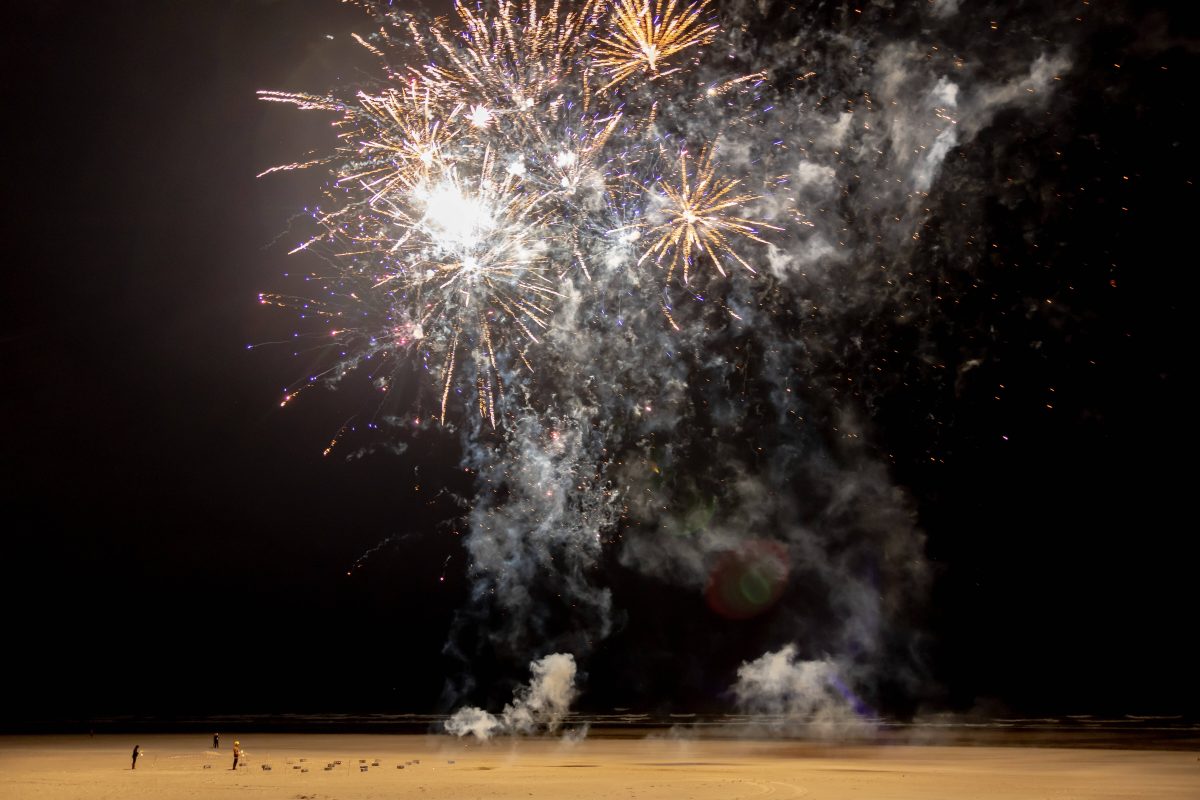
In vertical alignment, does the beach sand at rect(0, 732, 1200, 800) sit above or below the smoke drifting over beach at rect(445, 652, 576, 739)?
below

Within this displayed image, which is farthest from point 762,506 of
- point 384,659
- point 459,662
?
point 384,659

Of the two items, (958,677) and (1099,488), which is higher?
(1099,488)

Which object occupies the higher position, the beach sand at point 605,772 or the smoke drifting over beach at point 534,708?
the smoke drifting over beach at point 534,708

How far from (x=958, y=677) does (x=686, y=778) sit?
810 inches

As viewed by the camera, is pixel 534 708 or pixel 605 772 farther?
pixel 534 708

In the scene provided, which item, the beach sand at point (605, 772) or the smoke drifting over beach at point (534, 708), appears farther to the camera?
the smoke drifting over beach at point (534, 708)

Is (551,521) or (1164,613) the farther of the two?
(1164,613)

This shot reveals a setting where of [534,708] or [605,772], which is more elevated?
[534,708]

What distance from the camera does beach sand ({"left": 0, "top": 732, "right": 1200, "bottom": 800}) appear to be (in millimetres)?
20406

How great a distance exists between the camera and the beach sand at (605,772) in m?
20.4

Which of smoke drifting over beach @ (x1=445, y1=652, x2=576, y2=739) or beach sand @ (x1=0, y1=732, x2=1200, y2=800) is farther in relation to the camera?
smoke drifting over beach @ (x1=445, y1=652, x2=576, y2=739)

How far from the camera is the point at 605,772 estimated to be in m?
25.3

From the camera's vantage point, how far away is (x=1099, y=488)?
29750 mm

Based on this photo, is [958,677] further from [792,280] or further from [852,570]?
[792,280]
